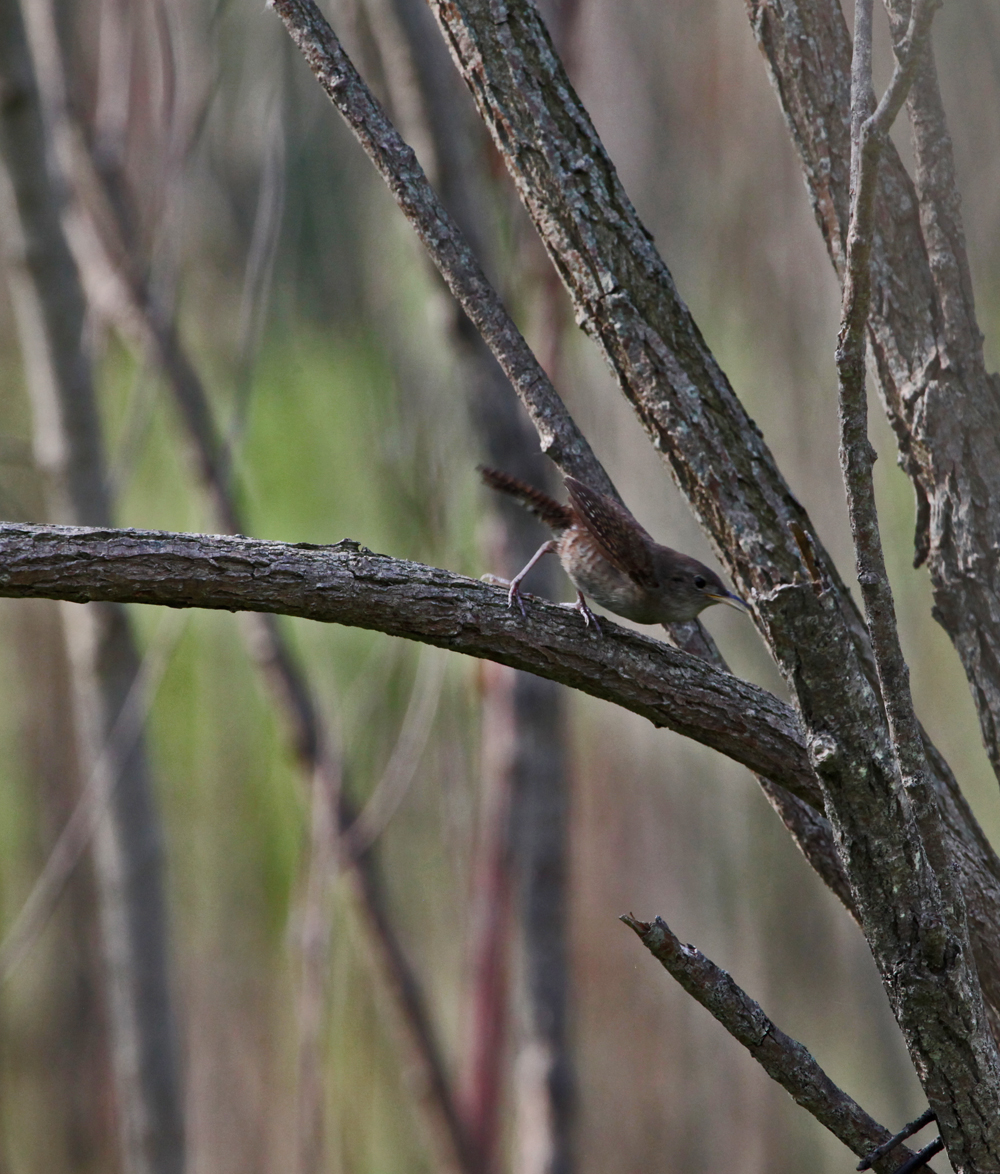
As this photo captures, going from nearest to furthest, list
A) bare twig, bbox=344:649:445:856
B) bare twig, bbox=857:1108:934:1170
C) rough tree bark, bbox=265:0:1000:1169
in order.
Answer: bare twig, bbox=857:1108:934:1170
rough tree bark, bbox=265:0:1000:1169
bare twig, bbox=344:649:445:856

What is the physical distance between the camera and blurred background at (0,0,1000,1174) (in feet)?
8.55

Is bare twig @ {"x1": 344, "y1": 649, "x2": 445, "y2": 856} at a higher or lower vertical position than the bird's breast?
higher

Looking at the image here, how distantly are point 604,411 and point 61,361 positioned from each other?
1.55m

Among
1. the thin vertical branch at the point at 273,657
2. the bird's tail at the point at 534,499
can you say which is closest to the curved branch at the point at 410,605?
the bird's tail at the point at 534,499

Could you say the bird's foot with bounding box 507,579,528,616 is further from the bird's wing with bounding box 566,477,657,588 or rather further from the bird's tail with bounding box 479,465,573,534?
the bird's tail with bounding box 479,465,573,534

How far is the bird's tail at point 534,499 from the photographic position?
186 cm

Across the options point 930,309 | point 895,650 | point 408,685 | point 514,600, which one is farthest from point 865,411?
point 408,685

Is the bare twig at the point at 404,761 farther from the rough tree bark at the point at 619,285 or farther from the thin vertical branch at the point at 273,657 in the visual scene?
the rough tree bark at the point at 619,285

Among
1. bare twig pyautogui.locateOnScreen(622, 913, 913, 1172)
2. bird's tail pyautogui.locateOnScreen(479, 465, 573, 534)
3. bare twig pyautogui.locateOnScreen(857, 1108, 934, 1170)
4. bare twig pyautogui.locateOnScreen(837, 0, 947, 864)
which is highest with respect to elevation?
bird's tail pyautogui.locateOnScreen(479, 465, 573, 534)

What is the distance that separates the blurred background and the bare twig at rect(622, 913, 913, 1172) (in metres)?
1.52

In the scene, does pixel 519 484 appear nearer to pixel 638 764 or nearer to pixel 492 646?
pixel 492 646

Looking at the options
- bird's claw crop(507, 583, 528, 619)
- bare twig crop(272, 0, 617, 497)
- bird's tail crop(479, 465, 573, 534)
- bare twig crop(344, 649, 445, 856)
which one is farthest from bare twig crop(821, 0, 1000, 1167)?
bare twig crop(344, 649, 445, 856)

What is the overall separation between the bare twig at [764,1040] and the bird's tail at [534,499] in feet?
3.43

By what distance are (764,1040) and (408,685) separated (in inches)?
103
